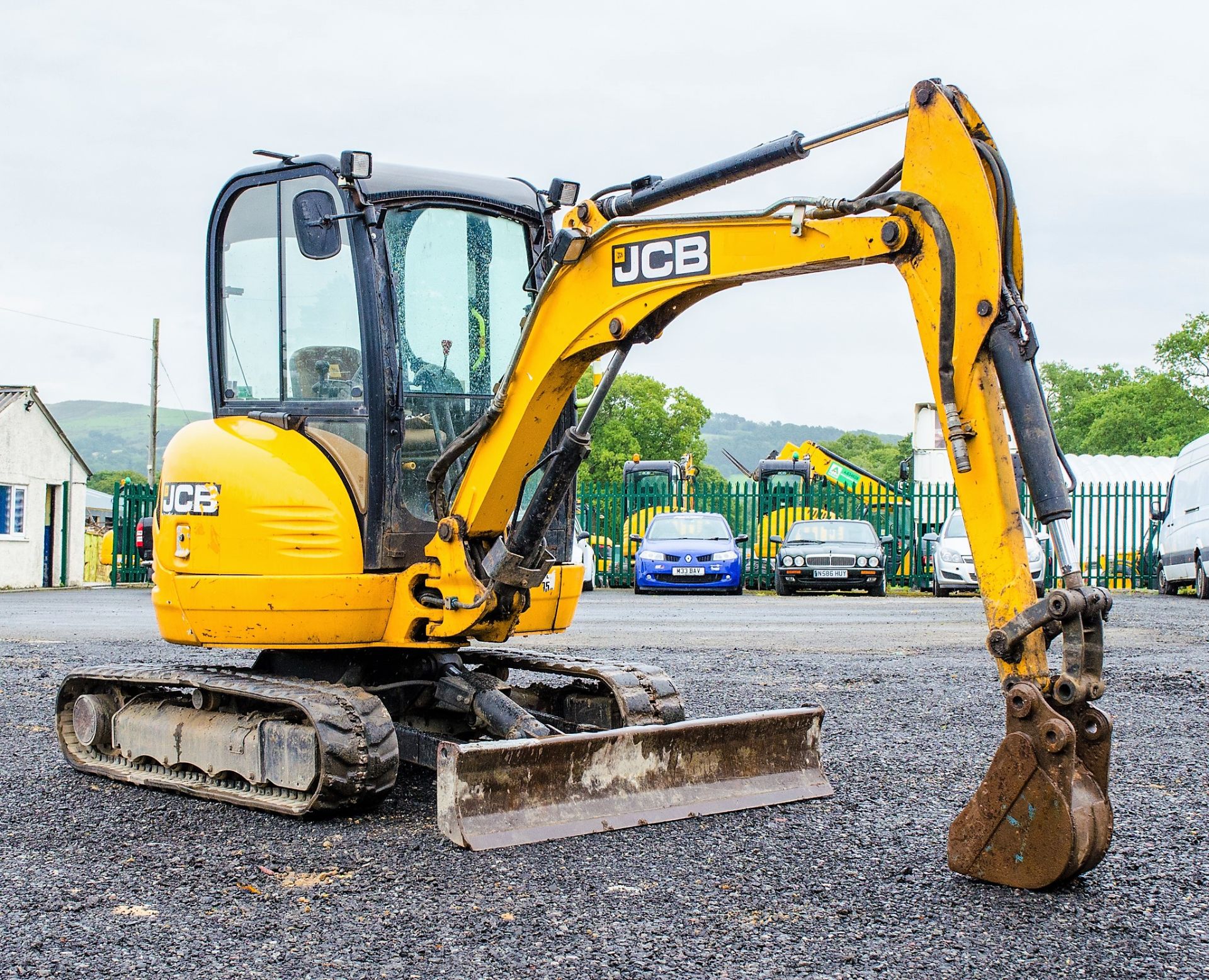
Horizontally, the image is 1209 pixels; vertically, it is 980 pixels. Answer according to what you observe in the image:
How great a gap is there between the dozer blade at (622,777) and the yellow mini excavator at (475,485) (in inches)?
0.5

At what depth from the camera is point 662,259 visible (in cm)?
527

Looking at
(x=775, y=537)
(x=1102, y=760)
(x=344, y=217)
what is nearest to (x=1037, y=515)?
(x=1102, y=760)

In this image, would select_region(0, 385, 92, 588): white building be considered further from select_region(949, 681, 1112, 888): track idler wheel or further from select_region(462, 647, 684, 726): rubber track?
select_region(949, 681, 1112, 888): track idler wheel

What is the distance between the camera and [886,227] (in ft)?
15.1

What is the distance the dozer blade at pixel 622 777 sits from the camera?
5113 millimetres

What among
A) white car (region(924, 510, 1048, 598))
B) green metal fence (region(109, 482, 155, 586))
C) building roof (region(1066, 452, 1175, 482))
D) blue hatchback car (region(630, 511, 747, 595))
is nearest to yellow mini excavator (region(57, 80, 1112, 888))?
blue hatchback car (region(630, 511, 747, 595))

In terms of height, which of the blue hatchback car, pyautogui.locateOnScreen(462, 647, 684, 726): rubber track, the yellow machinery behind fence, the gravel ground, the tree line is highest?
the tree line

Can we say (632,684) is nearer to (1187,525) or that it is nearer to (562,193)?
(562,193)

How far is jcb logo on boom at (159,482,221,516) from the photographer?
6129mm

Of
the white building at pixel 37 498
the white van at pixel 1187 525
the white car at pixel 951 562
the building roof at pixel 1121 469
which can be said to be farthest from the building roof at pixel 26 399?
the building roof at pixel 1121 469

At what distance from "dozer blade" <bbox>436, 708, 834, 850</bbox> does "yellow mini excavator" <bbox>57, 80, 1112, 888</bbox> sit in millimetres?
13

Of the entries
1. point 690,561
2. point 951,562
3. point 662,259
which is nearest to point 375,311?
point 662,259

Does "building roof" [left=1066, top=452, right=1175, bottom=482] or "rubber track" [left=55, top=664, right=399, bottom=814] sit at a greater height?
"building roof" [left=1066, top=452, right=1175, bottom=482]

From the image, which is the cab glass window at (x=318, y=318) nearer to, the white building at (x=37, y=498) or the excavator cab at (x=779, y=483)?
the excavator cab at (x=779, y=483)
